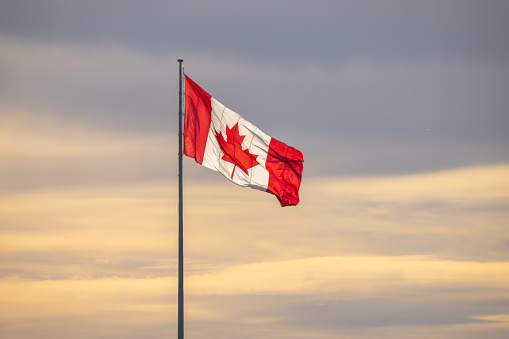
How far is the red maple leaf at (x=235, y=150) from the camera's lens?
117 feet

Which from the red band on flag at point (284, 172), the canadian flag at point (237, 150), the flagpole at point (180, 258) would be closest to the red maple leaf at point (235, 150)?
the canadian flag at point (237, 150)

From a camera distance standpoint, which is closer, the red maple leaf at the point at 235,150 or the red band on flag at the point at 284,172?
the red maple leaf at the point at 235,150

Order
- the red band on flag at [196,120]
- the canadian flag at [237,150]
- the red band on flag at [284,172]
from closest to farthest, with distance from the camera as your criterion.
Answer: the red band on flag at [196,120]
the canadian flag at [237,150]
the red band on flag at [284,172]

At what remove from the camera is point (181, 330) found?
32531 millimetres

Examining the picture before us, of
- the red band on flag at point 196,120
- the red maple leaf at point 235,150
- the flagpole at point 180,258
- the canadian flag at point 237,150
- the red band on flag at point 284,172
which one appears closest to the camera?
the flagpole at point 180,258

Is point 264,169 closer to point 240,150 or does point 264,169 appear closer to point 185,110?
point 240,150

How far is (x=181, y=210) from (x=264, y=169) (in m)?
5.74

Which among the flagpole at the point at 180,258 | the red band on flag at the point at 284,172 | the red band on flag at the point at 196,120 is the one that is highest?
the red band on flag at the point at 196,120

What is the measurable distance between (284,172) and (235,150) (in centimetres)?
308

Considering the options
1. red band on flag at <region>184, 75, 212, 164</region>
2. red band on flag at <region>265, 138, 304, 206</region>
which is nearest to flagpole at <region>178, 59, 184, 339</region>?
red band on flag at <region>184, 75, 212, 164</region>

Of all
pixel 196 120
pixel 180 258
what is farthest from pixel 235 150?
pixel 180 258

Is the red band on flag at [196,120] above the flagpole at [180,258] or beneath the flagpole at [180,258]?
above

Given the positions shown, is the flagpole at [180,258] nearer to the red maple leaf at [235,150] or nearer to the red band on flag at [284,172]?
the red maple leaf at [235,150]

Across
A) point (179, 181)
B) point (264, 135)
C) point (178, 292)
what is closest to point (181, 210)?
point (179, 181)
